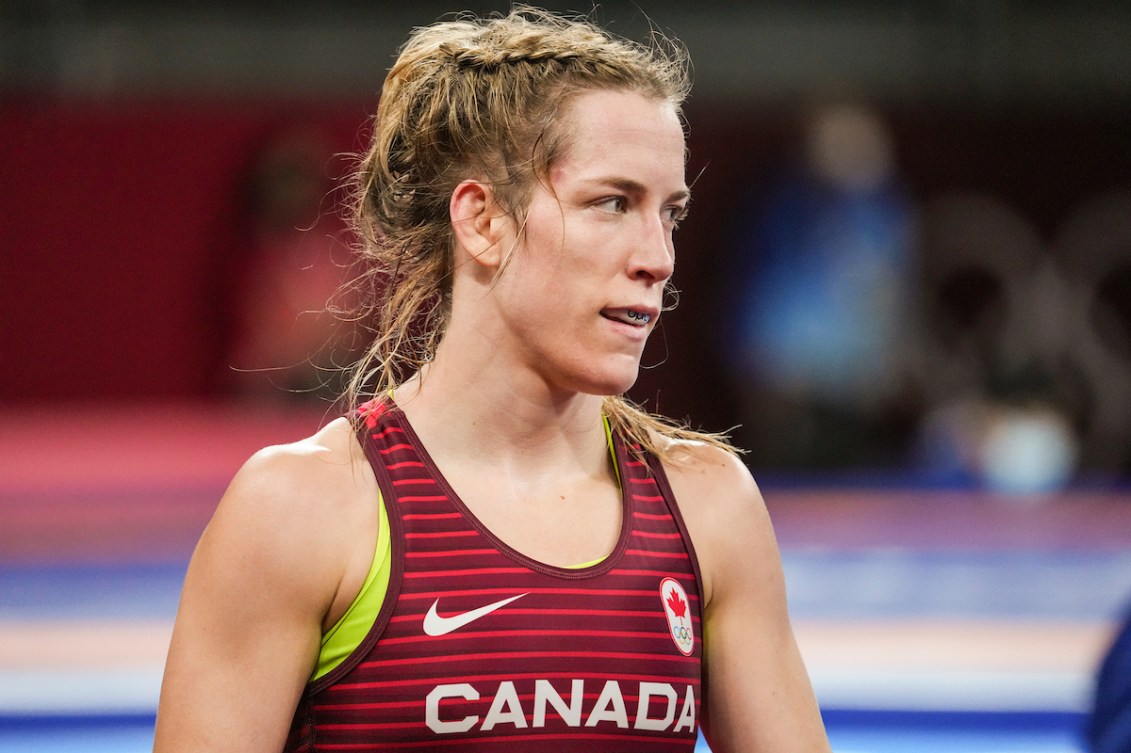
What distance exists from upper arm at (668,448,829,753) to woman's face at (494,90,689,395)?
215mm

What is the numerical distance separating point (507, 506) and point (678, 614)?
0.72 ft

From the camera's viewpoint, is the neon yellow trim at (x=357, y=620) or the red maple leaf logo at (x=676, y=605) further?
the red maple leaf logo at (x=676, y=605)

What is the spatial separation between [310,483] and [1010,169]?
5914 mm

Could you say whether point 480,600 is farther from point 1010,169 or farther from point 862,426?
point 1010,169

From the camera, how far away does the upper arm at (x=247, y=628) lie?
53.9 inches

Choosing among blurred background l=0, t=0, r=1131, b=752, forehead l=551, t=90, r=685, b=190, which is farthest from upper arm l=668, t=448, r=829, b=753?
blurred background l=0, t=0, r=1131, b=752

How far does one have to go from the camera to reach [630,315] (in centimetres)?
151

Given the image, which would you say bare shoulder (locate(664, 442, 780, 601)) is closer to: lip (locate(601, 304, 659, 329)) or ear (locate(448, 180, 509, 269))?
lip (locate(601, 304, 659, 329))

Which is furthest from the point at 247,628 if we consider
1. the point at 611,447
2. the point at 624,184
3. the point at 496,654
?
the point at 624,184

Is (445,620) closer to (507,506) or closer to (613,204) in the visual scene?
(507,506)

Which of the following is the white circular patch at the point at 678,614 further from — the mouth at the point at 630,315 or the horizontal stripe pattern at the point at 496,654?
the mouth at the point at 630,315

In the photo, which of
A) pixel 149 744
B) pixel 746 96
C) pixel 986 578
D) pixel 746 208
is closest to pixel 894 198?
pixel 746 208

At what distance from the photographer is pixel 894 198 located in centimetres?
582

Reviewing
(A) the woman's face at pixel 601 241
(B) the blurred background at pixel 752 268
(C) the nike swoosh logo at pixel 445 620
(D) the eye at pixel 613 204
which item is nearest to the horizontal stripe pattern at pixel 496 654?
(C) the nike swoosh logo at pixel 445 620
